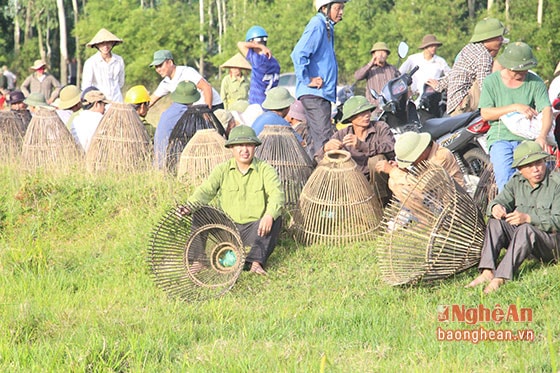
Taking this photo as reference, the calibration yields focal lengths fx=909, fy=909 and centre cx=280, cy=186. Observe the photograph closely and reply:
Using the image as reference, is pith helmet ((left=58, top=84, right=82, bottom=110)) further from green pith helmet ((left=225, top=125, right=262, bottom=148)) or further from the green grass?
green pith helmet ((left=225, top=125, right=262, bottom=148))

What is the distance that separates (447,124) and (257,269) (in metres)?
3.03

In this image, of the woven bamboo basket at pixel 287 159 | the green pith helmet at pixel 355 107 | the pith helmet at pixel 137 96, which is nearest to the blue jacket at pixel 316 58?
the woven bamboo basket at pixel 287 159

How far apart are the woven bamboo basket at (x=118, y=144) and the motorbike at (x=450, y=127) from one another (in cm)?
289

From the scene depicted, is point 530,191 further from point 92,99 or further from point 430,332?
point 92,99

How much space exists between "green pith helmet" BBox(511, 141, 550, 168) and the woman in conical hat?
22.7 feet

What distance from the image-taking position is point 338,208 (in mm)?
8500

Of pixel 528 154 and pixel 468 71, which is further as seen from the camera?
pixel 468 71

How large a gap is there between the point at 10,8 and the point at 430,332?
41667 millimetres

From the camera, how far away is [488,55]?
30.5 feet

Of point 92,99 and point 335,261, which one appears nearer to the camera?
point 335,261

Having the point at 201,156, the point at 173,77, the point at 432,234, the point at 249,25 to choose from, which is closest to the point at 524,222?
the point at 432,234

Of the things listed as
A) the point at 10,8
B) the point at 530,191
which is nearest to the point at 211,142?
the point at 530,191

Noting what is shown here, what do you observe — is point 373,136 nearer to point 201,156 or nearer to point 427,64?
point 201,156

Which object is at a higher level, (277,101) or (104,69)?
(104,69)
